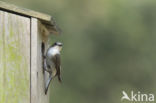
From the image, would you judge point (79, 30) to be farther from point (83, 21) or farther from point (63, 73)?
point (63, 73)

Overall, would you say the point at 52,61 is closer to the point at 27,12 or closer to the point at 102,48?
the point at 27,12

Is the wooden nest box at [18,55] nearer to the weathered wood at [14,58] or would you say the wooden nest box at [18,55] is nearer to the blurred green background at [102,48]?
the weathered wood at [14,58]

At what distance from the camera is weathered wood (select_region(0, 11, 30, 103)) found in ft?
13.1

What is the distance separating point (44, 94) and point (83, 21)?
6.87 meters

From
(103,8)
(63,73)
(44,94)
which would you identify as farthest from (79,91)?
(44,94)

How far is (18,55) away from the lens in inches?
160

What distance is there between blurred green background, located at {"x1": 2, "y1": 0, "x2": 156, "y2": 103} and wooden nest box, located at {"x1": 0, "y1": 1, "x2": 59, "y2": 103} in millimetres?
5837

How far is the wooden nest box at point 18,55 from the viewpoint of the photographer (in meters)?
4.02

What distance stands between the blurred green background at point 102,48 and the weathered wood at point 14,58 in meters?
5.86

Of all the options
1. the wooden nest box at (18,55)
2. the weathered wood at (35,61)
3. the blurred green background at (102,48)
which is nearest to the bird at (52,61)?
the weathered wood at (35,61)

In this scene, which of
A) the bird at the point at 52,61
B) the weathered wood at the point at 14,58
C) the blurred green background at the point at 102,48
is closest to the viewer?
the weathered wood at the point at 14,58

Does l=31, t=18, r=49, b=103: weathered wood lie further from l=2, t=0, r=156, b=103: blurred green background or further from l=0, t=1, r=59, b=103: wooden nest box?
l=2, t=0, r=156, b=103: blurred green background

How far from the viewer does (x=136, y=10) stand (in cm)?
1250

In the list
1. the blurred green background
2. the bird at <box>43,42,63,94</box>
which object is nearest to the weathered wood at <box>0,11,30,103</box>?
the bird at <box>43,42,63,94</box>
